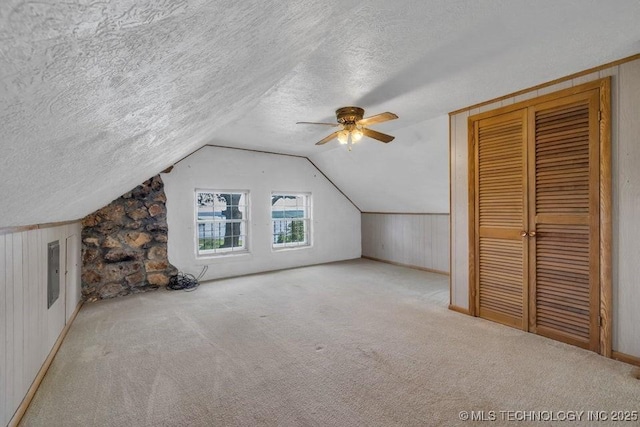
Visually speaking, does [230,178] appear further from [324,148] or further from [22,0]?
[22,0]

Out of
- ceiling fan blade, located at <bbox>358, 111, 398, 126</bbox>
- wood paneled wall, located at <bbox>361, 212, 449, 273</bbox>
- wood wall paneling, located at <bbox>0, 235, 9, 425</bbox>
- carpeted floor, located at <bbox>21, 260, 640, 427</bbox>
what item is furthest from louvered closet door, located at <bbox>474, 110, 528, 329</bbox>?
wood wall paneling, located at <bbox>0, 235, 9, 425</bbox>

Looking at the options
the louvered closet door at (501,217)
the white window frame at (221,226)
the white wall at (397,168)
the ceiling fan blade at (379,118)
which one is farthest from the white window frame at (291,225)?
the louvered closet door at (501,217)

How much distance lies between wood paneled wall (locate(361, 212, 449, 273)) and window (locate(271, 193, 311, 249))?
148 cm

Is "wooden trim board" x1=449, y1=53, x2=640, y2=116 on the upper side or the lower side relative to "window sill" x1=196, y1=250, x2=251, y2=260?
upper

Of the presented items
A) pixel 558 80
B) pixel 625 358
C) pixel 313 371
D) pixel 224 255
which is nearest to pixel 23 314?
pixel 313 371

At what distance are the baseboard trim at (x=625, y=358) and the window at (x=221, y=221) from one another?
4.72 meters

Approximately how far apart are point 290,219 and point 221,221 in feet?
4.43

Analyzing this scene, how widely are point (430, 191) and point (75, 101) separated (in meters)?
4.81

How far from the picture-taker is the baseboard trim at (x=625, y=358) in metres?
2.17

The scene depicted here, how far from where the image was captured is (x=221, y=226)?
5.13 meters

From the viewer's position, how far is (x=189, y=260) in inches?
184

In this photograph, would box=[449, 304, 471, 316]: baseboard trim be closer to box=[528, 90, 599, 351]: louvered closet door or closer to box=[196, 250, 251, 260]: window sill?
box=[528, 90, 599, 351]: louvered closet door

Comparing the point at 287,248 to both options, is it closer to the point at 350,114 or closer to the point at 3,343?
the point at 350,114

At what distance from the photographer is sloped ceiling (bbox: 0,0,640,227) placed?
487 millimetres
